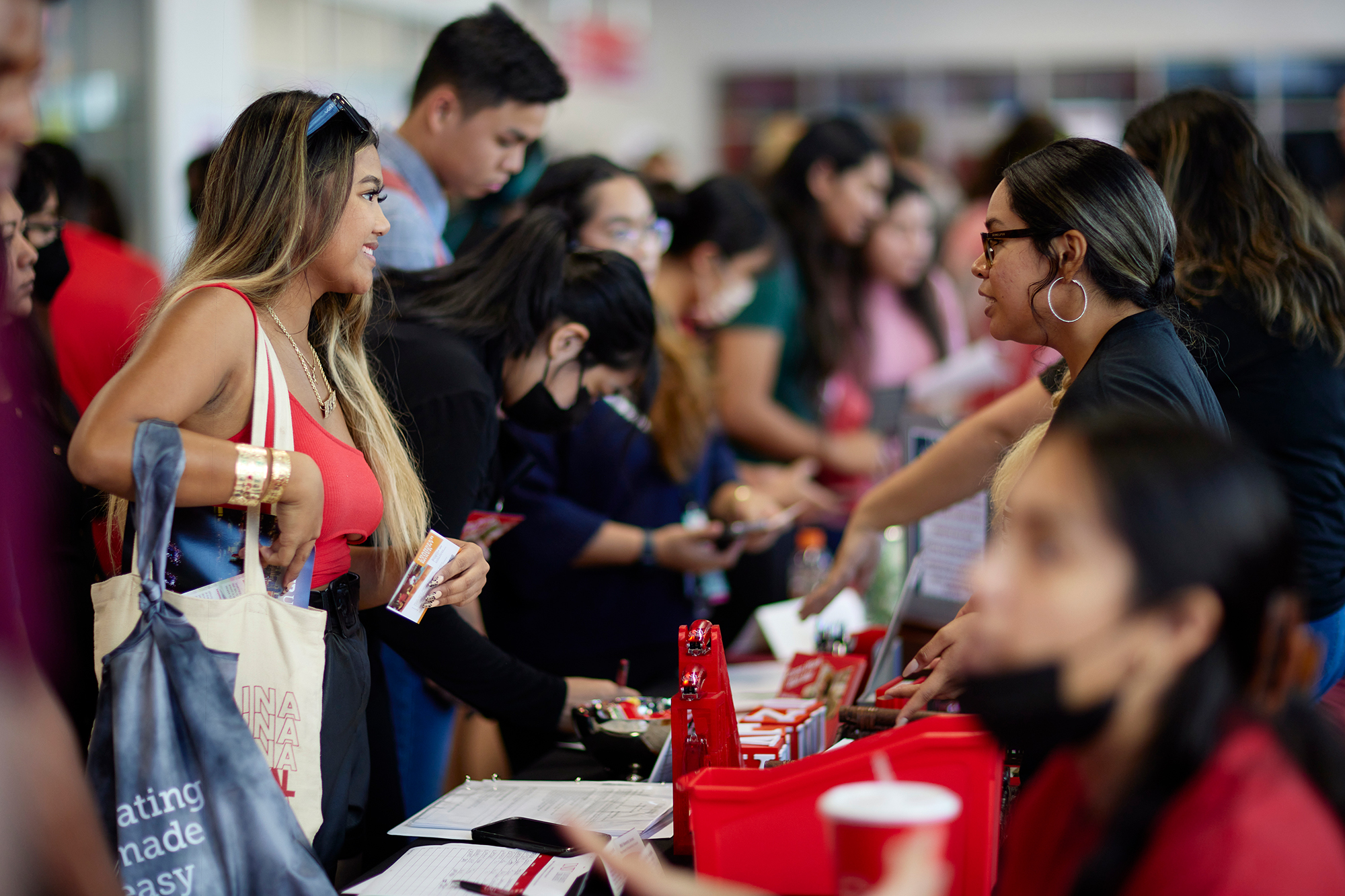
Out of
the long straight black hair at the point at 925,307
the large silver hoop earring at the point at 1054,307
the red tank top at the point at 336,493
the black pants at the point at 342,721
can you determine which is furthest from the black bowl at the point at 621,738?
the long straight black hair at the point at 925,307

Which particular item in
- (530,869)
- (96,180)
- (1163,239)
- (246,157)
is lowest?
(530,869)

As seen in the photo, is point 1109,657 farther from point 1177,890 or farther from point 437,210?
point 437,210

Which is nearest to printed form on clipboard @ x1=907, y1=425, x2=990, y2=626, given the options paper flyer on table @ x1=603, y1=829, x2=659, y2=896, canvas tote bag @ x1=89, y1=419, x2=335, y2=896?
paper flyer on table @ x1=603, y1=829, x2=659, y2=896

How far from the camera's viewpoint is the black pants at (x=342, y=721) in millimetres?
1527

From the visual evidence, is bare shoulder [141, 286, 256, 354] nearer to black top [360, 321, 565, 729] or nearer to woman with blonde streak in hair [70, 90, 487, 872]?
woman with blonde streak in hair [70, 90, 487, 872]

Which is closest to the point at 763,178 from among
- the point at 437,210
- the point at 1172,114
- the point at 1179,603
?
the point at 437,210

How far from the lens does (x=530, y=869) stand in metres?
1.44

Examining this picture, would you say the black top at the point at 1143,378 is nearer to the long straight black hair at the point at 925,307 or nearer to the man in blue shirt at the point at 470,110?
the man in blue shirt at the point at 470,110

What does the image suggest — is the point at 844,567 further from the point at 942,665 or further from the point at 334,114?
the point at 334,114

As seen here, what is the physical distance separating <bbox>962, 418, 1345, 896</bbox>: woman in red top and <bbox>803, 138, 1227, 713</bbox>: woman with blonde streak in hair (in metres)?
0.50

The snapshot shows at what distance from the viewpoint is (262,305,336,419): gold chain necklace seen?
1598 mm

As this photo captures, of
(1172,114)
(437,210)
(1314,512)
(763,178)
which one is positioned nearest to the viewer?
(1314,512)

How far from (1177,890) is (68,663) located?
163 centimetres

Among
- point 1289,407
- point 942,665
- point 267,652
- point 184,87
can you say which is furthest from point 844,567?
point 184,87
